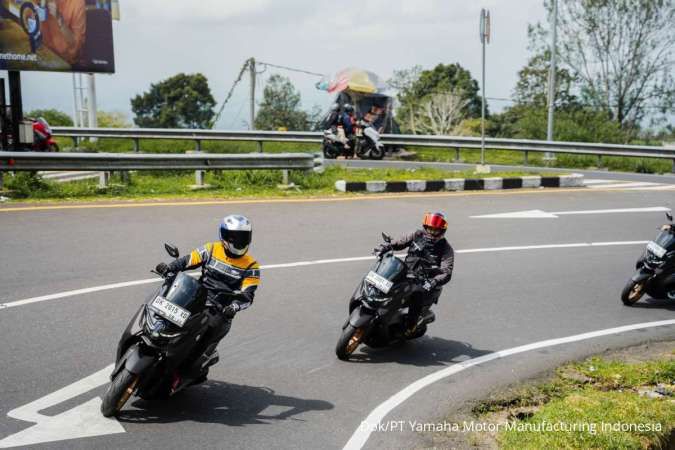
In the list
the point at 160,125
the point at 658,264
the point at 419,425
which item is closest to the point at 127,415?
the point at 419,425

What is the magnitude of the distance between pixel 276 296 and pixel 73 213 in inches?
219

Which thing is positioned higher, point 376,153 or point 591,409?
point 376,153

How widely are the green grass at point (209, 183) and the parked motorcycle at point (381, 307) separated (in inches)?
332

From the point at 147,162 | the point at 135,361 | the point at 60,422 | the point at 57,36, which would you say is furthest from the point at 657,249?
the point at 57,36

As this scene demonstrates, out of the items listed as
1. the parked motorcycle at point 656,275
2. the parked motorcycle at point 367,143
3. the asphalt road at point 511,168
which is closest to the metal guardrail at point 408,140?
the asphalt road at point 511,168

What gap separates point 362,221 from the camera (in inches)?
542

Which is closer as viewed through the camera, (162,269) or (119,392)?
(119,392)

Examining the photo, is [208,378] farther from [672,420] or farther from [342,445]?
[672,420]

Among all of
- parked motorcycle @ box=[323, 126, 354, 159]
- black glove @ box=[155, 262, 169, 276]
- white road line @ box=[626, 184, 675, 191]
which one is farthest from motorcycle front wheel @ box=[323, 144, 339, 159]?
black glove @ box=[155, 262, 169, 276]

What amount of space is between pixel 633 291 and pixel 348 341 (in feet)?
14.7

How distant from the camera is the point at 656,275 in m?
9.75

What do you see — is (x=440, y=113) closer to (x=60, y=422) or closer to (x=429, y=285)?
(x=429, y=285)

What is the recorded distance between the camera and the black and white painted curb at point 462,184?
55.8ft

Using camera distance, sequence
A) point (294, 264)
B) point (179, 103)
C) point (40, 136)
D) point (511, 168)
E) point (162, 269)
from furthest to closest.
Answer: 1. point (179, 103)
2. point (511, 168)
3. point (40, 136)
4. point (294, 264)
5. point (162, 269)
